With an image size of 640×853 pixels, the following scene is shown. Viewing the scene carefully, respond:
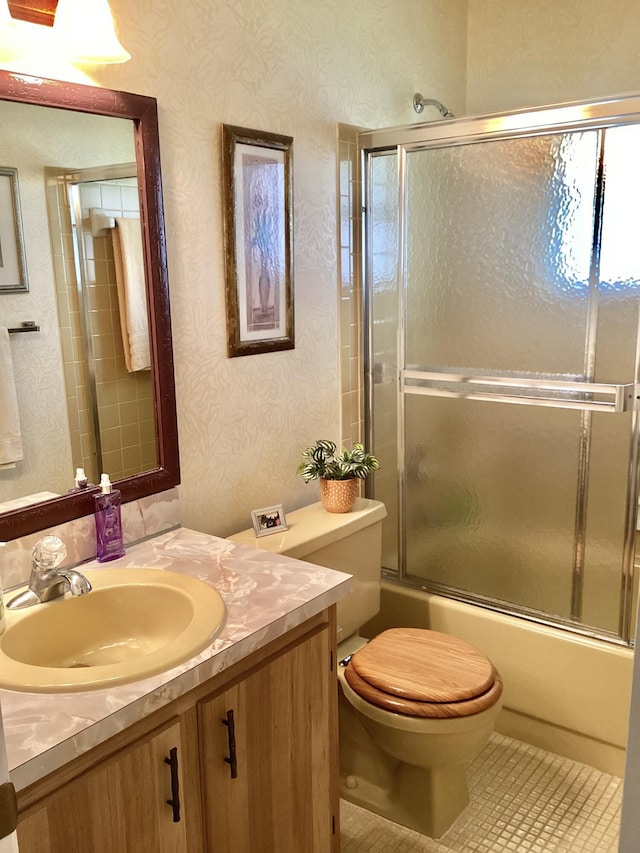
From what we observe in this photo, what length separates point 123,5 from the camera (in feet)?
5.39

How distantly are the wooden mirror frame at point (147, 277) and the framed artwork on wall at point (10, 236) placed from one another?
15 cm

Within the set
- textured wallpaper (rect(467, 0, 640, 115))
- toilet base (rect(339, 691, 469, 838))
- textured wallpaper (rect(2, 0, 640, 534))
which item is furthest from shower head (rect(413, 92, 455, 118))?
toilet base (rect(339, 691, 469, 838))

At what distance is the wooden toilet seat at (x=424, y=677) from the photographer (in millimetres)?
1829

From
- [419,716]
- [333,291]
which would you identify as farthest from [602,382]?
[419,716]

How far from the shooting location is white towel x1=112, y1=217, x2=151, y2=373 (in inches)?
67.1

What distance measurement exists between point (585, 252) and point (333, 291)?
0.75 m

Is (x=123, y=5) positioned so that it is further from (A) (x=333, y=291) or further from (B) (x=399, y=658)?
(B) (x=399, y=658)

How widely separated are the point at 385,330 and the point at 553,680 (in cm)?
120

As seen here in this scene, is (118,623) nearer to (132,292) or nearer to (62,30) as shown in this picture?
(132,292)

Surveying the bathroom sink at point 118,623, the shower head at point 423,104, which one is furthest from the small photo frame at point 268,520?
the shower head at point 423,104

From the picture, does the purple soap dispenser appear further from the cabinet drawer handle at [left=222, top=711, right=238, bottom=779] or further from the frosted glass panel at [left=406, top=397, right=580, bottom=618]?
the frosted glass panel at [left=406, top=397, right=580, bottom=618]

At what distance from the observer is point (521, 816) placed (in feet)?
6.83

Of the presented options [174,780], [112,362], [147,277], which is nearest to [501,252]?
[147,277]

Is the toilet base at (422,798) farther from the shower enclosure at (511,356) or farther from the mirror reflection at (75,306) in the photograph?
the mirror reflection at (75,306)
